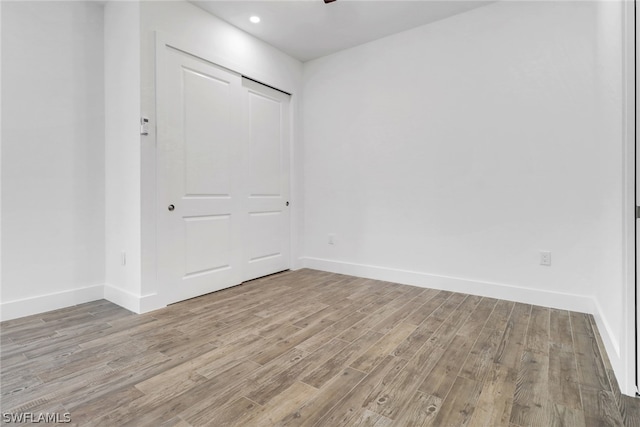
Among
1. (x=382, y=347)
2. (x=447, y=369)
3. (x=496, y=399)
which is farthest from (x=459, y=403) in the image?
(x=382, y=347)

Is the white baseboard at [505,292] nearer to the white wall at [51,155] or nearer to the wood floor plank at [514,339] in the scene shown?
the wood floor plank at [514,339]

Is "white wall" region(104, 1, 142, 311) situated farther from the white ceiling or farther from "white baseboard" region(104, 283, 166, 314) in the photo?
the white ceiling

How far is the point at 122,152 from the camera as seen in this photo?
2697 mm

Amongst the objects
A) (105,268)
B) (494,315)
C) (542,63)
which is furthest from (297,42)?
(494,315)

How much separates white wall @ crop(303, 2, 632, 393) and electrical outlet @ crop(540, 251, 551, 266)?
3 centimetres

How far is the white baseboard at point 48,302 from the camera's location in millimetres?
2395

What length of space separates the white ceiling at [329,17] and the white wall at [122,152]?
74 centimetres

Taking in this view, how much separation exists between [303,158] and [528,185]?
2548 millimetres

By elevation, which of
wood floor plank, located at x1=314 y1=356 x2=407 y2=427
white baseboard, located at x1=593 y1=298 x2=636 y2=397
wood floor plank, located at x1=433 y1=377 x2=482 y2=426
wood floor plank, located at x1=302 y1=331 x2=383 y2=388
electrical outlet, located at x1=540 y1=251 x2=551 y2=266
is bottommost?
wood floor plank, located at x1=433 y1=377 x2=482 y2=426

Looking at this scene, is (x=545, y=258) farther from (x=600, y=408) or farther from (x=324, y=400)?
(x=324, y=400)

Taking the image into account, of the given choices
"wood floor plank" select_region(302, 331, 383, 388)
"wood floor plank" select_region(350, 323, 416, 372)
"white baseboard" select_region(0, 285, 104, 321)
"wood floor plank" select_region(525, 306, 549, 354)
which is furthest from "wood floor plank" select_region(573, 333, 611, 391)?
"white baseboard" select_region(0, 285, 104, 321)

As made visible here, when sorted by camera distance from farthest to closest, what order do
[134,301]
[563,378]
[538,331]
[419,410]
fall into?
Answer: [134,301] < [538,331] < [563,378] < [419,410]

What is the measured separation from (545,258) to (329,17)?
2.98 meters

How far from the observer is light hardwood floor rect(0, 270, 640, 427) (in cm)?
135
